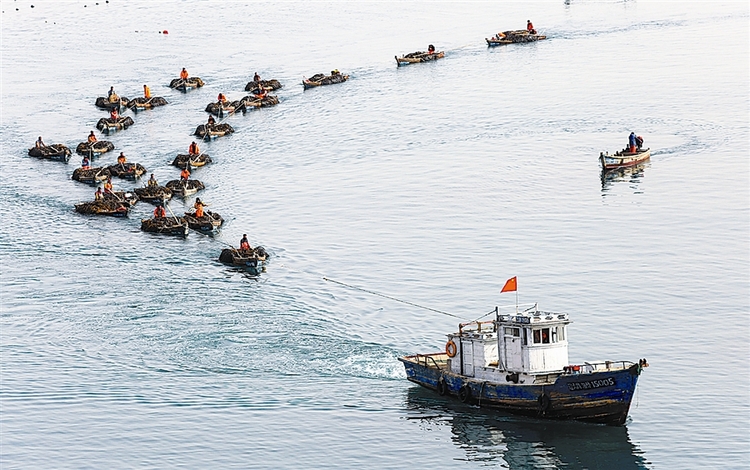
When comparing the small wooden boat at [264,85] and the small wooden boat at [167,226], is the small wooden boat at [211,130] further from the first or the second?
the small wooden boat at [167,226]

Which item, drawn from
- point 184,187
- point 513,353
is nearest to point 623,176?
point 184,187

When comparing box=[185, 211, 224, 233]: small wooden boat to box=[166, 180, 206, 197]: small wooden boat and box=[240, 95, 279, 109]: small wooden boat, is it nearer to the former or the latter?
box=[166, 180, 206, 197]: small wooden boat

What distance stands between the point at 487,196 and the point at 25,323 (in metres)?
41.6

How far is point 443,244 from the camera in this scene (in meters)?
90.8

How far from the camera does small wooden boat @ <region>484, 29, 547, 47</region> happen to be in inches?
6914

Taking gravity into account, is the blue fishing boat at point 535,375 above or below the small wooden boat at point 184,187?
below

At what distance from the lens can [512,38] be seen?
17650 cm

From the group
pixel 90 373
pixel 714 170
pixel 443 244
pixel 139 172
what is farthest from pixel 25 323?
pixel 714 170

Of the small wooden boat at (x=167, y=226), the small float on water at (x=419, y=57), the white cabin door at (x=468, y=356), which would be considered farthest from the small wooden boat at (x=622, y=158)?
the small float on water at (x=419, y=57)

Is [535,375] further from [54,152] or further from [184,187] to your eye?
[54,152]

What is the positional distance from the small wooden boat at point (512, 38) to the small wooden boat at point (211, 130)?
55.6 m

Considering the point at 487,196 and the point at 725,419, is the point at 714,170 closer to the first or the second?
the point at 487,196

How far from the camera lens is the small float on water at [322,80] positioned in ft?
505

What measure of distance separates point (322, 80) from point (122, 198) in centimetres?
5500
